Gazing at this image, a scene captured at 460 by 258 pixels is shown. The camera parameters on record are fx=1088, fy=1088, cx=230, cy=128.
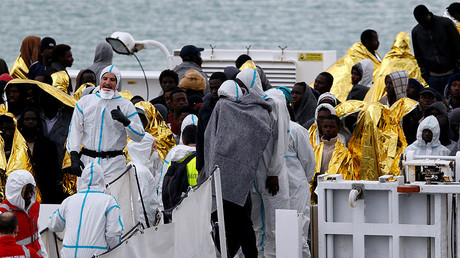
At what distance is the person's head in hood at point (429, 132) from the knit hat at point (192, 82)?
3.65m

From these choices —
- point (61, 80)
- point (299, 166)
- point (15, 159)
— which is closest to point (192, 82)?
point (61, 80)

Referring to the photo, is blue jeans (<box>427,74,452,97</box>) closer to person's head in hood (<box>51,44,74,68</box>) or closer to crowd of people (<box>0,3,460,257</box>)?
crowd of people (<box>0,3,460,257</box>)

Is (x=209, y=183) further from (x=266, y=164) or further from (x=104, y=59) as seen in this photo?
(x=104, y=59)

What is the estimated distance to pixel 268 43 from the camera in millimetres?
37875

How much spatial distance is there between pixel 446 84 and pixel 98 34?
30.5 metres

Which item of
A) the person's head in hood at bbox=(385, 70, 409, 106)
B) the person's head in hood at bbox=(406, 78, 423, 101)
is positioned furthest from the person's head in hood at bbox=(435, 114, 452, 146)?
the person's head in hood at bbox=(406, 78, 423, 101)

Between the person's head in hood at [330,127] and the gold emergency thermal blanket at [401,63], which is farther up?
the gold emergency thermal blanket at [401,63]

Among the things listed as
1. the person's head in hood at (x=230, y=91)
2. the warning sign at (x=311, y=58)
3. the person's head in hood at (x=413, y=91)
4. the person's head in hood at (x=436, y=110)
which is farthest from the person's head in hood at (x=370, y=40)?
the person's head in hood at (x=230, y=91)

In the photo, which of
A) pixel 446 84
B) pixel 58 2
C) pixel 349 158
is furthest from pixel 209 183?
pixel 58 2

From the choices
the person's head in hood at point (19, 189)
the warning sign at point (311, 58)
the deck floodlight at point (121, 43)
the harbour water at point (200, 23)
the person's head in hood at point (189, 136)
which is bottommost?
the person's head in hood at point (19, 189)

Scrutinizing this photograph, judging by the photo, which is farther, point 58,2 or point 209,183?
point 58,2

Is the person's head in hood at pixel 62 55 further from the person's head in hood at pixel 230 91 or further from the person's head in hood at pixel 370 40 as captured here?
the person's head in hood at pixel 230 91

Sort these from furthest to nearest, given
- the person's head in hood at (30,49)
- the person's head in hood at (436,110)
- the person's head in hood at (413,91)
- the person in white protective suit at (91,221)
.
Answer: the person's head in hood at (30,49) → the person's head in hood at (413,91) → the person's head in hood at (436,110) → the person in white protective suit at (91,221)

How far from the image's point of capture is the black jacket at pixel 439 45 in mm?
12555
